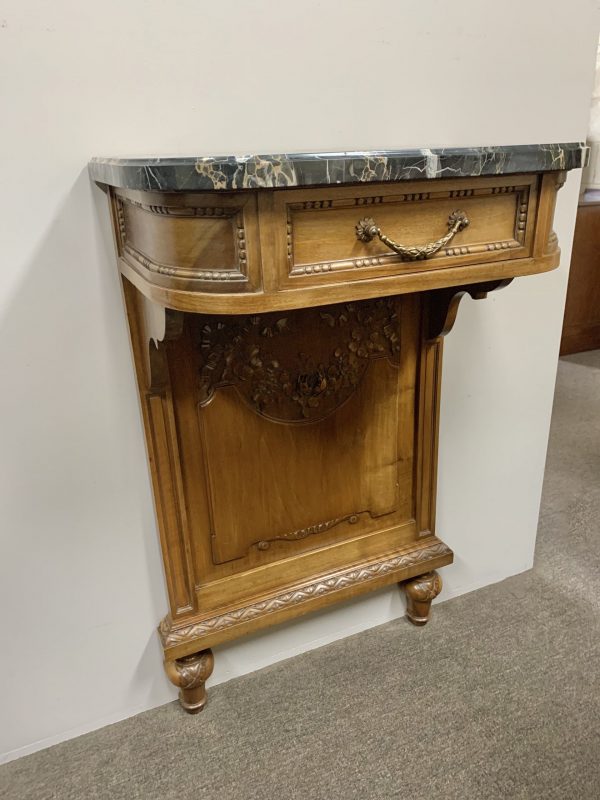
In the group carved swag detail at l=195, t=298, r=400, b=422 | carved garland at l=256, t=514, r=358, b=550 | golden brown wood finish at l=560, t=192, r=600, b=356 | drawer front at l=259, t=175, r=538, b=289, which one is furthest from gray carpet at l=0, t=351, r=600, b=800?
golden brown wood finish at l=560, t=192, r=600, b=356

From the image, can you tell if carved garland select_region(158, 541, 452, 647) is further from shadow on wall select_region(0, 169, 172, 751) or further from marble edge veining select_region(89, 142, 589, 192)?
marble edge veining select_region(89, 142, 589, 192)

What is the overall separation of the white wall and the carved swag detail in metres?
0.15

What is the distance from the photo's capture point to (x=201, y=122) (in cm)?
89

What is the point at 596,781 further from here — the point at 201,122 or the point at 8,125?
the point at 8,125

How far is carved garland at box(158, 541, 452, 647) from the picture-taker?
1.07m

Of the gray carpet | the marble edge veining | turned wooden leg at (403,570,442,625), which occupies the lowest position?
the gray carpet

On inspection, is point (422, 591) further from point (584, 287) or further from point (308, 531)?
point (584, 287)

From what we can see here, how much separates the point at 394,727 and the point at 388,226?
2.92 ft

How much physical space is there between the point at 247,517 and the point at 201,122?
0.64 meters

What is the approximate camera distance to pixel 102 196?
862 millimetres

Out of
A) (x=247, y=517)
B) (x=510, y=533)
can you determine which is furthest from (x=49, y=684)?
(x=510, y=533)

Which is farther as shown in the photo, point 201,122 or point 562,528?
point 562,528

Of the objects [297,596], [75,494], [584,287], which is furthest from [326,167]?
[584,287]

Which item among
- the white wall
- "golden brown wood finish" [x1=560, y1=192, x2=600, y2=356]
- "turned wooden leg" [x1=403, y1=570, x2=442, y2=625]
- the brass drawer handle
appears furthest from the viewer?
"golden brown wood finish" [x1=560, y1=192, x2=600, y2=356]
